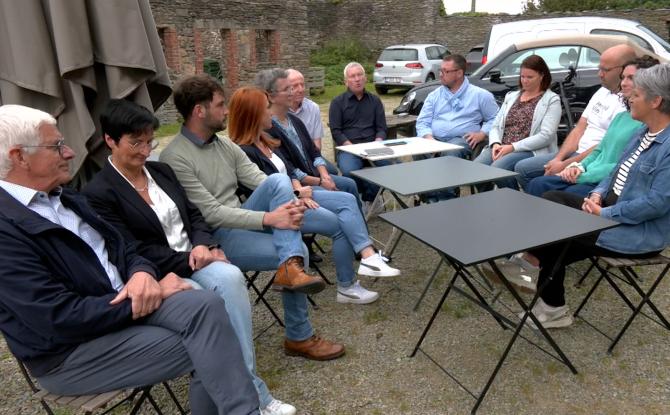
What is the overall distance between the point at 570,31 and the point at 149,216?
7.28 m

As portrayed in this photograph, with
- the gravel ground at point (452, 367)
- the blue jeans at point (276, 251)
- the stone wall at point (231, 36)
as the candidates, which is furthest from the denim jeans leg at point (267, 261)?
the stone wall at point (231, 36)

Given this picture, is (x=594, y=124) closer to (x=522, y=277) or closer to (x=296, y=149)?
(x=522, y=277)

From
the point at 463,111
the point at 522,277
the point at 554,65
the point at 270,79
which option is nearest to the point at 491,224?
the point at 522,277

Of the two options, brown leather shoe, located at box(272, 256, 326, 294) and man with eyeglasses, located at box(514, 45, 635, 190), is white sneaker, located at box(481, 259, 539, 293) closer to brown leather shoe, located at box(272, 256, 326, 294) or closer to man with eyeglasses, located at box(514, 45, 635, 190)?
brown leather shoe, located at box(272, 256, 326, 294)

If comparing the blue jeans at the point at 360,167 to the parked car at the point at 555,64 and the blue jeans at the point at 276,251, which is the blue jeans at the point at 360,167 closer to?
the blue jeans at the point at 276,251

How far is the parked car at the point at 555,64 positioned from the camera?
19.5 feet

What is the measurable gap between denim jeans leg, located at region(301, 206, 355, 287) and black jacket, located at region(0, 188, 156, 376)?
4.13ft

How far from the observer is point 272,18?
14.1 meters

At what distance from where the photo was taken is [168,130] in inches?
407

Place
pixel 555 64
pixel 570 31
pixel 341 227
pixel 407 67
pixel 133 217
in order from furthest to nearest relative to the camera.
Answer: pixel 407 67 → pixel 570 31 → pixel 555 64 → pixel 341 227 → pixel 133 217

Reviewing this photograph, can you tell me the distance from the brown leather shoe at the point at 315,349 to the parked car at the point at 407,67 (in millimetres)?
12497

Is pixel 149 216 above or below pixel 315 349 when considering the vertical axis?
above

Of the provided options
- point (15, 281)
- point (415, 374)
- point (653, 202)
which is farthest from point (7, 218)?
point (653, 202)

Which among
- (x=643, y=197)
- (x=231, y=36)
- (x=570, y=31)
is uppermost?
(x=231, y=36)
